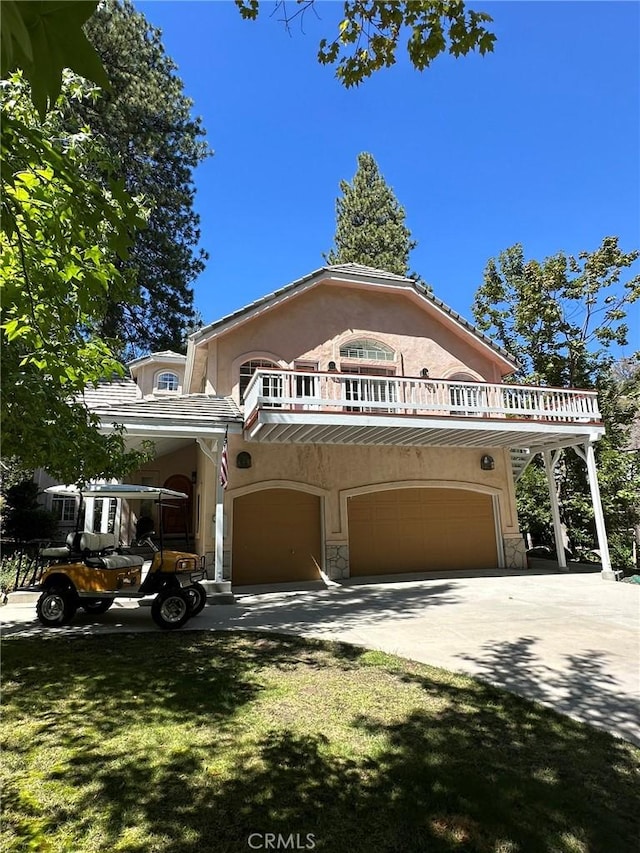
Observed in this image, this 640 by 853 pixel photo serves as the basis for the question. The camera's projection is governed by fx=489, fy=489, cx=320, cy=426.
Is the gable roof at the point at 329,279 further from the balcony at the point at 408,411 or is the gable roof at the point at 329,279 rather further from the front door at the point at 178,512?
the front door at the point at 178,512

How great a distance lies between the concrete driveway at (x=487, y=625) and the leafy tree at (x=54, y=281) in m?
3.65

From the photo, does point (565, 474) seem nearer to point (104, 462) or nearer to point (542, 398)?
point (542, 398)

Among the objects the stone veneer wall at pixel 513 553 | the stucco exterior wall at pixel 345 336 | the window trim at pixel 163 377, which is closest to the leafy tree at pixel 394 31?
the stucco exterior wall at pixel 345 336

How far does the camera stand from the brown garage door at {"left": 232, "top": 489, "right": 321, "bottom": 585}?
13.4 m

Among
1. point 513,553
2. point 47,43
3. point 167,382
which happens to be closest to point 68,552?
point 47,43

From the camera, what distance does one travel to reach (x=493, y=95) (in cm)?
799

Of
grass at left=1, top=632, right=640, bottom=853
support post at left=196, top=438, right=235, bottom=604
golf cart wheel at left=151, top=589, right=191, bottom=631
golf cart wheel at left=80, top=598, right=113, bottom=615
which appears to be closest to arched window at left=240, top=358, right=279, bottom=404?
support post at left=196, top=438, right=235, bottom=604

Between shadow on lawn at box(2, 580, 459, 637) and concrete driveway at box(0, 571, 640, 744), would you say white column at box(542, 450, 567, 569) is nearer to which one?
concrete driveway at box(0, 571, 640, 744)

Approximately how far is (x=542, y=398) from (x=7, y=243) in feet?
45.1

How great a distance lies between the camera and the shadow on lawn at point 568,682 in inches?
186

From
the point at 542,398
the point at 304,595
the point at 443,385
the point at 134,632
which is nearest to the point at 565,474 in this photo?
the point at 542,398

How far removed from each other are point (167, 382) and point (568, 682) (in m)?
18.3

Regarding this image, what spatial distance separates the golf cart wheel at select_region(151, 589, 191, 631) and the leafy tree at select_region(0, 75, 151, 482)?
88.0 inches

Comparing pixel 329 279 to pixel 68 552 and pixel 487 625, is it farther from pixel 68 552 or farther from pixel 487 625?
pixel 487 625
